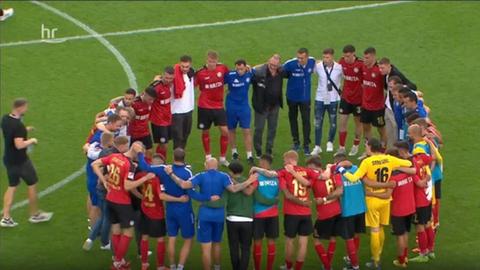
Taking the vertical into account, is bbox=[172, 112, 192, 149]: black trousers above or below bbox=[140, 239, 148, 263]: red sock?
above

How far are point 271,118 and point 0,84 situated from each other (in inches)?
255

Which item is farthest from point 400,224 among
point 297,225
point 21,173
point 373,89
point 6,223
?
point 6,223

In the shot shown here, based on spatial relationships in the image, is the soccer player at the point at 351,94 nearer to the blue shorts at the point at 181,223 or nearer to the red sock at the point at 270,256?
the red sock at the point at 270,256

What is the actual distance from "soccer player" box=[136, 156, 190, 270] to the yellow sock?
2819mm

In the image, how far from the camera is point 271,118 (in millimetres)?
19188

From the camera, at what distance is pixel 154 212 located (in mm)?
15133

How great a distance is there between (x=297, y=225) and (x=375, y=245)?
126cm

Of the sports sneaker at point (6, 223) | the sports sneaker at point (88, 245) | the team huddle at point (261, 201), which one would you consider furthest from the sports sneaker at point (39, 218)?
the sports sneaker at point (88, 245)

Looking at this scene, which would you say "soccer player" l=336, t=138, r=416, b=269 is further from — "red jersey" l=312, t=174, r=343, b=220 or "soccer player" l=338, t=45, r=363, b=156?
"soccer player" l=338, t=45, r=363, b=156

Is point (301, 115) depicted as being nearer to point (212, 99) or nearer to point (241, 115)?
point (241, 115)

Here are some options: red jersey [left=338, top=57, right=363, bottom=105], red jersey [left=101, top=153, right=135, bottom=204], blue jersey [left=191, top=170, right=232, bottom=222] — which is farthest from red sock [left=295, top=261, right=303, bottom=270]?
red jersey [left=338, top=57, right=363, bottom=105]

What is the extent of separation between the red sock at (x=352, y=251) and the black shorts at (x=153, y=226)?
2720mm

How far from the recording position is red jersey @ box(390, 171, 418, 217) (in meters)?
15.3

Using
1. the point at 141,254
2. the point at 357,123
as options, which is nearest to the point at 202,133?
the point at 357,123
